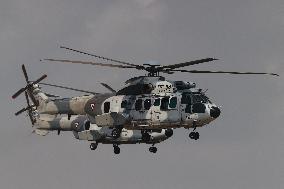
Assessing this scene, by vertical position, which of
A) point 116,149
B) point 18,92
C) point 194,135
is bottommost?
point 194,135

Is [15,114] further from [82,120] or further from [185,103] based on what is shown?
[185,103]

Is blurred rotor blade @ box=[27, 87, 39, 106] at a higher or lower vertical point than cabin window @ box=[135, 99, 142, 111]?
higher

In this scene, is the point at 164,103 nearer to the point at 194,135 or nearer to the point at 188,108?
the point at 188,108

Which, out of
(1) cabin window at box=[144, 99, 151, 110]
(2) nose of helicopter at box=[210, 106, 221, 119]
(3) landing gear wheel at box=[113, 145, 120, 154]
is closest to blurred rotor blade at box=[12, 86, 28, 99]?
(3) landing gear wheel at box=[113, 145, 120, 154]

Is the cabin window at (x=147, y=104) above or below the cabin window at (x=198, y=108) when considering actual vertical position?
above

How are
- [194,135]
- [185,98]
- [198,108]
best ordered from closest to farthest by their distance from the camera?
[194,135] < [198,108] < [185,98]

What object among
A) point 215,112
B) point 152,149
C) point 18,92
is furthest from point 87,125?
point 215,112

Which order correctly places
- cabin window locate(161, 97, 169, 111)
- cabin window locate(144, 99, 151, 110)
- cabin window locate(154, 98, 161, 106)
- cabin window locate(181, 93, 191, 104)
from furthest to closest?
Result: 1. cabin window locate(144, 99, 151, 110)
2. cabin window locate(154, 98, 161, 106)
3. cabin window locate(161, 97, 169, 111)
4. cabin window locate(181, 93, 191, 104)

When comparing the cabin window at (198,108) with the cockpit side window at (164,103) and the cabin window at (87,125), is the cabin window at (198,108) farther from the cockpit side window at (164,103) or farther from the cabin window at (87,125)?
the cabin window at (87,125)

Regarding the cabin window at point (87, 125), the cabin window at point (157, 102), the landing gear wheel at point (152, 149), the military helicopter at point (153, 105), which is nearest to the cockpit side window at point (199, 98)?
the military helicopter at point (153, 105)

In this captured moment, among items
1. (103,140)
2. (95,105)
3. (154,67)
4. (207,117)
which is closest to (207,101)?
(207,117)

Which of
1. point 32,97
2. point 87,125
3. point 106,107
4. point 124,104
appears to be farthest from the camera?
point 87,125

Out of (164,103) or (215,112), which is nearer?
(215,112)

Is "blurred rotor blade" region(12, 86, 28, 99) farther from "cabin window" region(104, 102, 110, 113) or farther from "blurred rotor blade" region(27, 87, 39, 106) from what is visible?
"cabin window" region(104, 102, 110, 113)
